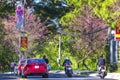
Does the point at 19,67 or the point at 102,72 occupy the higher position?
the point at 19,67

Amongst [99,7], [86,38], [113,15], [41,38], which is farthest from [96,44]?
[113,15]

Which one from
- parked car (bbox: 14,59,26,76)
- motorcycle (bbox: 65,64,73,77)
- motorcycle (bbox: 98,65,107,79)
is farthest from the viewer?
parked car (bbox: 14,59,26,76)

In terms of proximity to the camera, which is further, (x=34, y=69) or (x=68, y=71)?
(x=68, y=71)

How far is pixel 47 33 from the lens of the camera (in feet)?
226

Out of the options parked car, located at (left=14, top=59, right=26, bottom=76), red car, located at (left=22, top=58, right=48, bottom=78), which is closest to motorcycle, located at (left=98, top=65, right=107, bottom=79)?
red car, located at (left=22, top=58, right=48, bottom=78)

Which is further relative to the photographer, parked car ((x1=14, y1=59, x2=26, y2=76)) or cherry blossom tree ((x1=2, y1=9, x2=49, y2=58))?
cherry blossom tree ((x1=2, y1=9, x2=49, y2=58))

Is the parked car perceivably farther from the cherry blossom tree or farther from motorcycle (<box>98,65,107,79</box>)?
the cherry blossom tree

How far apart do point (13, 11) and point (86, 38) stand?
1242 centimetres

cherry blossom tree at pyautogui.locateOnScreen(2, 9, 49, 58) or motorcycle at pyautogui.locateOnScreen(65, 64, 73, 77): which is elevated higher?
cherry blossom tree at pyautogui.locateOnScreen(2, 9, 49, 58)

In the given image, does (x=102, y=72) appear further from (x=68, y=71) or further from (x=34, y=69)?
(x=34, y=69)

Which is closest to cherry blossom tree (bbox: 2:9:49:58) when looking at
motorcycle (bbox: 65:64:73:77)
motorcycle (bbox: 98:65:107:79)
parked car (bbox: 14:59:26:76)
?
parked car (bbox: 14:59:26:76)

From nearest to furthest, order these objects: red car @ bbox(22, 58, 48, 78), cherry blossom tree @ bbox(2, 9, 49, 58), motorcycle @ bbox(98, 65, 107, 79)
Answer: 1. motorcycle @ bbox(98, 65, 107, 79)
2. red car @ bbox(22, 58, 48, 78)
3. cherry blossom tree @ bbox(2, 9, 49, 58)

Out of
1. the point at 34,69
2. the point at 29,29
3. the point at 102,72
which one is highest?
the point at 29,29

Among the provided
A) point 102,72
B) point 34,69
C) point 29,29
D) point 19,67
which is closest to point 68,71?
point 34,69
